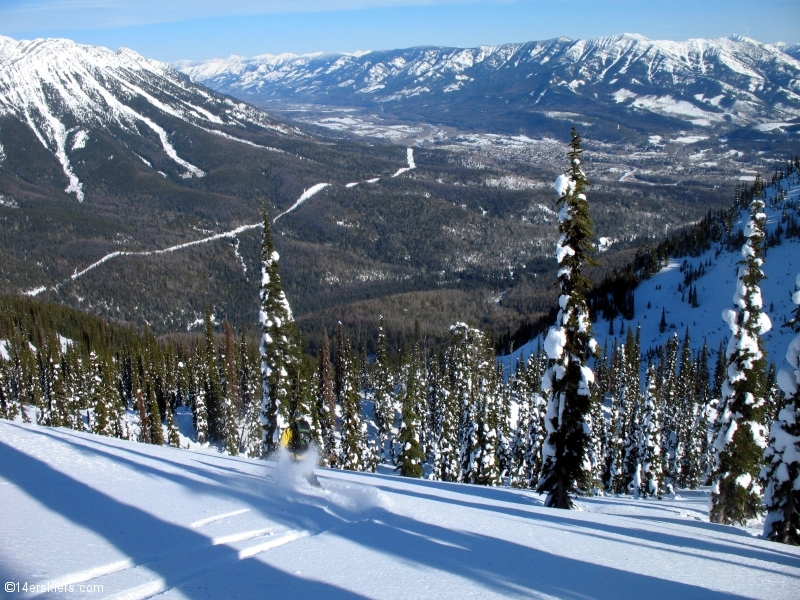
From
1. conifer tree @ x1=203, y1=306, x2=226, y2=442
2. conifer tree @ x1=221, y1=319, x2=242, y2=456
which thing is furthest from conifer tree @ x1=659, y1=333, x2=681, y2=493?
conifer tree @ x1=203, y1=306, x2=226, y2=442

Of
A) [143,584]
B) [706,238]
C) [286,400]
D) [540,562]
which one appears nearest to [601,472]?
[286,400]

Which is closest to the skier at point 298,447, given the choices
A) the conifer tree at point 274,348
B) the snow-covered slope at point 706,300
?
the conifer tree at point 274,348

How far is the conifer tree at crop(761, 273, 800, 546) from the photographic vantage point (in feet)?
61.5

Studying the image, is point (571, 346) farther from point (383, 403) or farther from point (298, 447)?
point (383, 403)

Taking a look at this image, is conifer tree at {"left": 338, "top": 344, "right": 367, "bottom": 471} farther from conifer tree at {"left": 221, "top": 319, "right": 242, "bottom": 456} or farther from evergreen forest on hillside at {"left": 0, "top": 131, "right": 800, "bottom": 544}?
conifer tree at {"left": 221, "top": 319, "right": 242, "bottom": 456}

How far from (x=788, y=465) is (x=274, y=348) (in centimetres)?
2291

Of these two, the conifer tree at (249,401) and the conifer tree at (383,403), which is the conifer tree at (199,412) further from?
the conifer tree at (383,403)

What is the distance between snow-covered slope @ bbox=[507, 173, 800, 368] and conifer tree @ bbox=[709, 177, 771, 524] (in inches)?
4171

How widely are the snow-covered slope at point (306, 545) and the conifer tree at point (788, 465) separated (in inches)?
222

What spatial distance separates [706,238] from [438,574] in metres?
196

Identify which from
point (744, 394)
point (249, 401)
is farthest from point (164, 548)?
point (249, 401)

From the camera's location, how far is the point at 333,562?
29.6 feet

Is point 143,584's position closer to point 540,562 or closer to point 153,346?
point 540,562

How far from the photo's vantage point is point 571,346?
2038 centimetres
